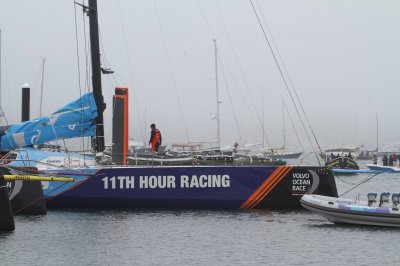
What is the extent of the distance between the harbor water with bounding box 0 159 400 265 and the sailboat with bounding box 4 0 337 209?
14.1 inches

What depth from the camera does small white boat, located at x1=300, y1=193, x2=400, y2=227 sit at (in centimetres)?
2366

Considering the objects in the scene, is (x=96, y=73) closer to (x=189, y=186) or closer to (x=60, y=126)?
(x=60, y=126)

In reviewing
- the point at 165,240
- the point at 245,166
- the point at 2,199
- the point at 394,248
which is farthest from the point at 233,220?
the point at 2,199

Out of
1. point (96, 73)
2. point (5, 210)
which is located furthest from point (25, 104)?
point (5, 210)

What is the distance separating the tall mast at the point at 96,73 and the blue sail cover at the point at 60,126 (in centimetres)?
35

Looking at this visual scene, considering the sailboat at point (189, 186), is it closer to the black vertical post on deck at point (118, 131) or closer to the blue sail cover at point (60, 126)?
the black vertical post on deck at point (118, 131)

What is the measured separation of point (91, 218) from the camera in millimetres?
25281

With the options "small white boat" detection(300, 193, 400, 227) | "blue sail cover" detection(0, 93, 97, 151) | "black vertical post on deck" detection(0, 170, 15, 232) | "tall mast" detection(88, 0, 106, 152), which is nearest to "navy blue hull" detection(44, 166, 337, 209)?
"small white boat" detection(300, 193, 400, 227)

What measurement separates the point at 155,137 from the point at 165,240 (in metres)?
8.32

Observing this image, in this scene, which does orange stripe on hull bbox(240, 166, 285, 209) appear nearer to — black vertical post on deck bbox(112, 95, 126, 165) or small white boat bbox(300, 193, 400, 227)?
small white boat bbox(300, 193, 400, 227)

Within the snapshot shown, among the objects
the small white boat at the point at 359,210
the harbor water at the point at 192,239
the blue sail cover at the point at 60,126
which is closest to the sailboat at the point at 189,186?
the harbor water at the point at 192,239

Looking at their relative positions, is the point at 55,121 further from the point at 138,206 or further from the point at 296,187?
the point at 296,187

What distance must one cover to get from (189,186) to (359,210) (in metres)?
5.74

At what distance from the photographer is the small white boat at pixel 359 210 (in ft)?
77.6
